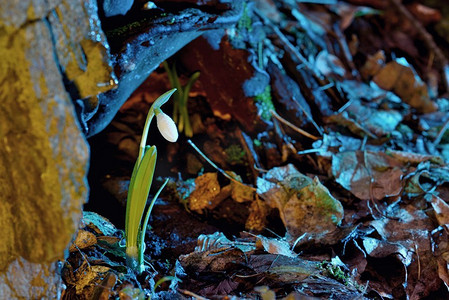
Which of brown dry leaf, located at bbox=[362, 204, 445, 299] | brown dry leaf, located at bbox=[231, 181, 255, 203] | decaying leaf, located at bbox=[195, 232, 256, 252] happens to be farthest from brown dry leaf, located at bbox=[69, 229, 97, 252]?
brown dry leaf, located at bbox=[362, 204, 445, 299]

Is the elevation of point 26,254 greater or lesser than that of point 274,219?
greater

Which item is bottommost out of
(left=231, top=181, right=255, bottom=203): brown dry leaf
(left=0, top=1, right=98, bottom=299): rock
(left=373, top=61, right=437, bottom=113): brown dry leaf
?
(left=373, top=61, right=437, bottom=113): brown dry leaf

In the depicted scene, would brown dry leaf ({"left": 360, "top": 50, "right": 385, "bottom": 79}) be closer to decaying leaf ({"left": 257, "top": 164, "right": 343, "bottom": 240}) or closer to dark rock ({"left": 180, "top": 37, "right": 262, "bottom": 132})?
dark rock ({"left": 180, "top": 37, "right": 262, "bottom": 132})

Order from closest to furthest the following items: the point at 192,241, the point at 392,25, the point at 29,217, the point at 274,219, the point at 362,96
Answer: the point at 29,217 → the point at 192,241 → the point at 274,219 → the point at 362,96 → the point at 392,25

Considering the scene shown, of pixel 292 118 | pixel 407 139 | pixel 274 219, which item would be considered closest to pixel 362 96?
pixel 407 139

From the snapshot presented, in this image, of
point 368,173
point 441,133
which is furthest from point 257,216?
point 441,133

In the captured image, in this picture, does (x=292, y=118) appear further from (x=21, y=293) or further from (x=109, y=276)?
(x=21, y=293)
